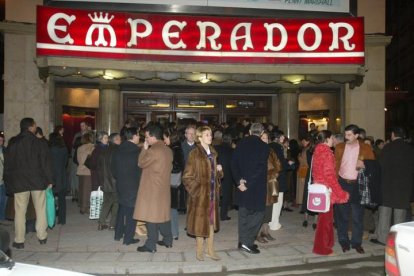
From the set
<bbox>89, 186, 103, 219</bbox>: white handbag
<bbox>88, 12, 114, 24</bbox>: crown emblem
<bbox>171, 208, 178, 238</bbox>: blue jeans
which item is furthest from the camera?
<bbox>88, 12, 114, 24</bbox>: crown emblem

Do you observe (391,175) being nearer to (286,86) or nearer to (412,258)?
(412,258)

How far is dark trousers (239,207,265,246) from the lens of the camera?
7.68 meters

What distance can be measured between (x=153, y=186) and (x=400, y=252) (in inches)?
166

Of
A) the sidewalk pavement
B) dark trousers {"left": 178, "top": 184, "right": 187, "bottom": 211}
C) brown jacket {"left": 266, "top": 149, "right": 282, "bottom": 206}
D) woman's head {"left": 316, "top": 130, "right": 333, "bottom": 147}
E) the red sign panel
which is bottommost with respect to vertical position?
the sidewalk pavement

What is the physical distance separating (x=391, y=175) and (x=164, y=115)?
28.8 feet

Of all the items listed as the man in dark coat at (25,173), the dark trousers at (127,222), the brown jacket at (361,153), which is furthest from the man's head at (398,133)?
the man in dark coat at (25,173)

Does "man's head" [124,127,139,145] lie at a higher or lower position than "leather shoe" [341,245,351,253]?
higher

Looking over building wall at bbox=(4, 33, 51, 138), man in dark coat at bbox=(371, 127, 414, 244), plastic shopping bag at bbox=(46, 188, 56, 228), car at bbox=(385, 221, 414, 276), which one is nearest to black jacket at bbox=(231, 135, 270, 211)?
man in dark coat at bbox=(371, 127, 414, 244)

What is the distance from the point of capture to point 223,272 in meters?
6.92

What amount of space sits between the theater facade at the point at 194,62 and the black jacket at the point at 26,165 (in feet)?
12.8

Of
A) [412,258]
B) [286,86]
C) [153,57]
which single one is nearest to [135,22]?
[153,57]

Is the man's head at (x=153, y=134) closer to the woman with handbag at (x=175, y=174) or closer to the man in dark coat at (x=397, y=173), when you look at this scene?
the woman with handbag at (x=175, y=174)

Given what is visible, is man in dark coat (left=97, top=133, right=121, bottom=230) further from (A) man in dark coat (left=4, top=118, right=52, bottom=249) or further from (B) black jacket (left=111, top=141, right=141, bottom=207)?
(A) man in dark coat (left=4, top=118, right=52, bottom=249)

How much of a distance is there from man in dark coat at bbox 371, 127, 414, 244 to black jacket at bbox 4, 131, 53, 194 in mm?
5991
